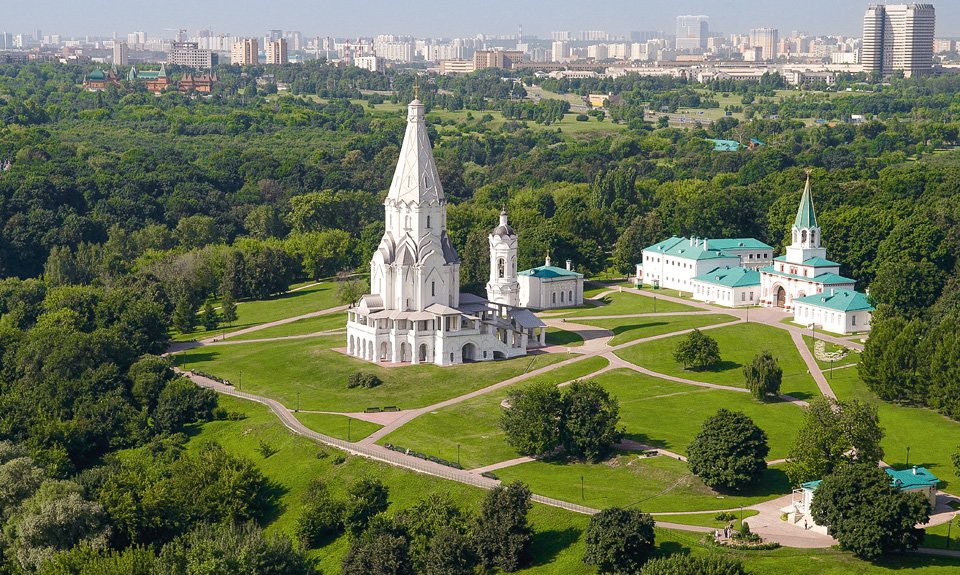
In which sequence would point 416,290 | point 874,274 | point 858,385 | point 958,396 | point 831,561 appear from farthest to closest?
point 874,274 → point 416,290 → point 858,385 → point 958,396 → point 831,561

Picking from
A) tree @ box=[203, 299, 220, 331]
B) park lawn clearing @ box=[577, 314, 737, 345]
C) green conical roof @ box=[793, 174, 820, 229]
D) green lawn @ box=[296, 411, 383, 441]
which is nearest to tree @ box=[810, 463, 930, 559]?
green lawn @ box=[296, 411, 383, 441]

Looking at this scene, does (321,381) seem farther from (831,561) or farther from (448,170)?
(448,170)

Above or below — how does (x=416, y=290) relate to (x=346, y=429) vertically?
above

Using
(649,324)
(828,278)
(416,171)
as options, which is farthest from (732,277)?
(416,171)

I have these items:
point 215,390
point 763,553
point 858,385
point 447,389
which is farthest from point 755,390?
point 215,390

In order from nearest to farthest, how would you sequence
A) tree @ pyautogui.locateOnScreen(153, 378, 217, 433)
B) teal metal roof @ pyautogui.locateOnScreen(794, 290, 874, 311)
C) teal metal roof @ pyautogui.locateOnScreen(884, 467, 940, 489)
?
teal metal roof @ pyautogui.locateOnScreen(884, 467, 940, 489) → tree @ pyautogui.locateOnScreen(153, 378, 217, 433) → teal metal roof @ pyautogui.locateOnScreen(794, 290, 874, 311)

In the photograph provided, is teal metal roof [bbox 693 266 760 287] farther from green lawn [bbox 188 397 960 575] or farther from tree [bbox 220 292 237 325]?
green lawn [bbox 188 397 960 575]
